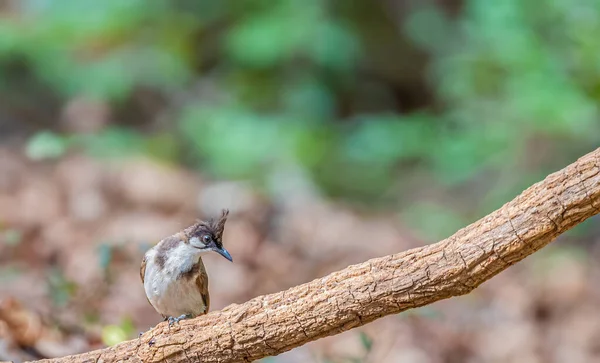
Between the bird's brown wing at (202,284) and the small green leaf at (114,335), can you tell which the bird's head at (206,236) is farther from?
the small green leaf at (114,335)

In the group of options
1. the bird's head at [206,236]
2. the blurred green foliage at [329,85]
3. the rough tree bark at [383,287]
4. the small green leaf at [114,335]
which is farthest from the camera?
the blurred green foliage at [329,85]

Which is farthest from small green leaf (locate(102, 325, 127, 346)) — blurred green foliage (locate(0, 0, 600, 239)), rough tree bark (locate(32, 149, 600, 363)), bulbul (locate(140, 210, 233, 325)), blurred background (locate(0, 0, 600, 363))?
blurred green foliage (locate(0, 0, 600, 239))

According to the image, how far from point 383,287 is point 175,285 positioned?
1.38 meters

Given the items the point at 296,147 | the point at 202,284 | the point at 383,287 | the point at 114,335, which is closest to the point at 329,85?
the point at 296,147

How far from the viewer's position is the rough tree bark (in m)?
2.73

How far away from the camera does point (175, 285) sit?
3955mm

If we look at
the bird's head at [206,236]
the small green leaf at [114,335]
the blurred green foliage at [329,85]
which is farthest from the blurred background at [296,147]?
the bird's head at [206,236]

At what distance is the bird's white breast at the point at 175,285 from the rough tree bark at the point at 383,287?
695 mm

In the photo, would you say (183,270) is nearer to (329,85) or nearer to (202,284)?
(202,284)

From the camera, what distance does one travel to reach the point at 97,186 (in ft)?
26.2

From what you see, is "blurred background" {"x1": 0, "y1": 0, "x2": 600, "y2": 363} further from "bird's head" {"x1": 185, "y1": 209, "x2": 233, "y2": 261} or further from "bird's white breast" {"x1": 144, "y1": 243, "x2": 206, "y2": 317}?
"bird's head" {"x1": 185, "y1": 209, "x2": 233, "y2": 261}

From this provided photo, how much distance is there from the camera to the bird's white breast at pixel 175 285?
3.96m

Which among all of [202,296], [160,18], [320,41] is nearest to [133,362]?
[202,296]

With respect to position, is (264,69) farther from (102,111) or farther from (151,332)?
(151,332)
